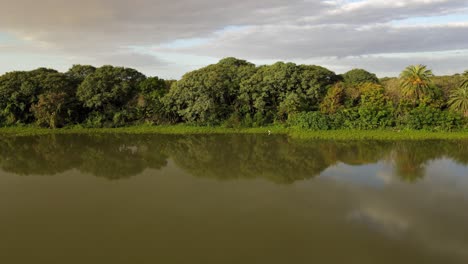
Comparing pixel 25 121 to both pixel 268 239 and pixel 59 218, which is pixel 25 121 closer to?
pixel 59 218

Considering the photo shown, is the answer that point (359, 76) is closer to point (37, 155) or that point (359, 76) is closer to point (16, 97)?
point (37, 155)

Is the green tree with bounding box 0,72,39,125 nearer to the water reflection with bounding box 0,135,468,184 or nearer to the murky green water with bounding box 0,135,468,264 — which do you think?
the water reflection with bounding box 0,135,468,184

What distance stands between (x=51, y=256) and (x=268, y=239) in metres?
4.96

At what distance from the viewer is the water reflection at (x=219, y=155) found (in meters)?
16.0

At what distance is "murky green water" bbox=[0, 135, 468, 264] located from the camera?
8.48 metres

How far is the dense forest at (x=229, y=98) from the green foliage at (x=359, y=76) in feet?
6.25

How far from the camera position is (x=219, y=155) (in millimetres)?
18969

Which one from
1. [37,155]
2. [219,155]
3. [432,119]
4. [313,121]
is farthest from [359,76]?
[37,155]

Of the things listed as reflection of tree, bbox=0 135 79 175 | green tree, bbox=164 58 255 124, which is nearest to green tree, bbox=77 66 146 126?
green tree, bbox=164 58 255 124

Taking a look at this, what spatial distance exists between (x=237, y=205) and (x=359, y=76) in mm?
22264

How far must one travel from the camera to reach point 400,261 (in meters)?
7.99

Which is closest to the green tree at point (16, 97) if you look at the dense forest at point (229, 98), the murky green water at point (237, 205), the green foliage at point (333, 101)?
the dense forest at point (229, 98)

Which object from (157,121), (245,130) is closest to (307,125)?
(245,130)

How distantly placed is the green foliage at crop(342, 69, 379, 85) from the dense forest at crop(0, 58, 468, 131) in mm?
1904
